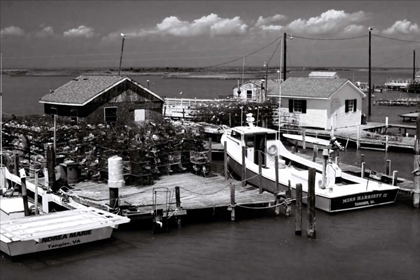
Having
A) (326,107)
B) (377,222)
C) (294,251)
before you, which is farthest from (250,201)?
(326,107)

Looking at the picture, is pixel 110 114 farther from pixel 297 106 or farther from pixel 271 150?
pixel 297 106

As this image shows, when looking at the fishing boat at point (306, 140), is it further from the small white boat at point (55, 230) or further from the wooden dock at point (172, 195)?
the small white boat at point (55, 230)

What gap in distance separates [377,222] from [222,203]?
6.10 meters

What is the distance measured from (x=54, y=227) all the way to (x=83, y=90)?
20.1 metres

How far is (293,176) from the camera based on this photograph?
25156 mm

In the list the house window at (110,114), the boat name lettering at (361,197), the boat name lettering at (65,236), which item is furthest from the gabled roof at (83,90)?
the boat name lettering at (361,197)

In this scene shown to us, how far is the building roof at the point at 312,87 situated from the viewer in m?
42.8

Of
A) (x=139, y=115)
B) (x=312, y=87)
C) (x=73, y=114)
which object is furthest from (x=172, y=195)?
(x=312, y=87)

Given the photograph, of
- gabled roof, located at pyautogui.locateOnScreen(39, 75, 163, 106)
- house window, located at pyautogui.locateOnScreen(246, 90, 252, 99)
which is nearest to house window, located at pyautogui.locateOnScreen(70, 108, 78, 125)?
gabled roof, located at pyautogui.locateOnScreen(39, 75, 163, 106)

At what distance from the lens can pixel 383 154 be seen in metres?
38.2

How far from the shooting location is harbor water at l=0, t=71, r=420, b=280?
17.8 metres

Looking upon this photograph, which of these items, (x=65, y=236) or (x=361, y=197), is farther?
(x=361, y=197)

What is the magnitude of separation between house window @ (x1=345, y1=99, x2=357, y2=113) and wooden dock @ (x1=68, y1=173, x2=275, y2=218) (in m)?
21.1

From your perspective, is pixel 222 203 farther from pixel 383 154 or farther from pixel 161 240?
pixel 383 154
